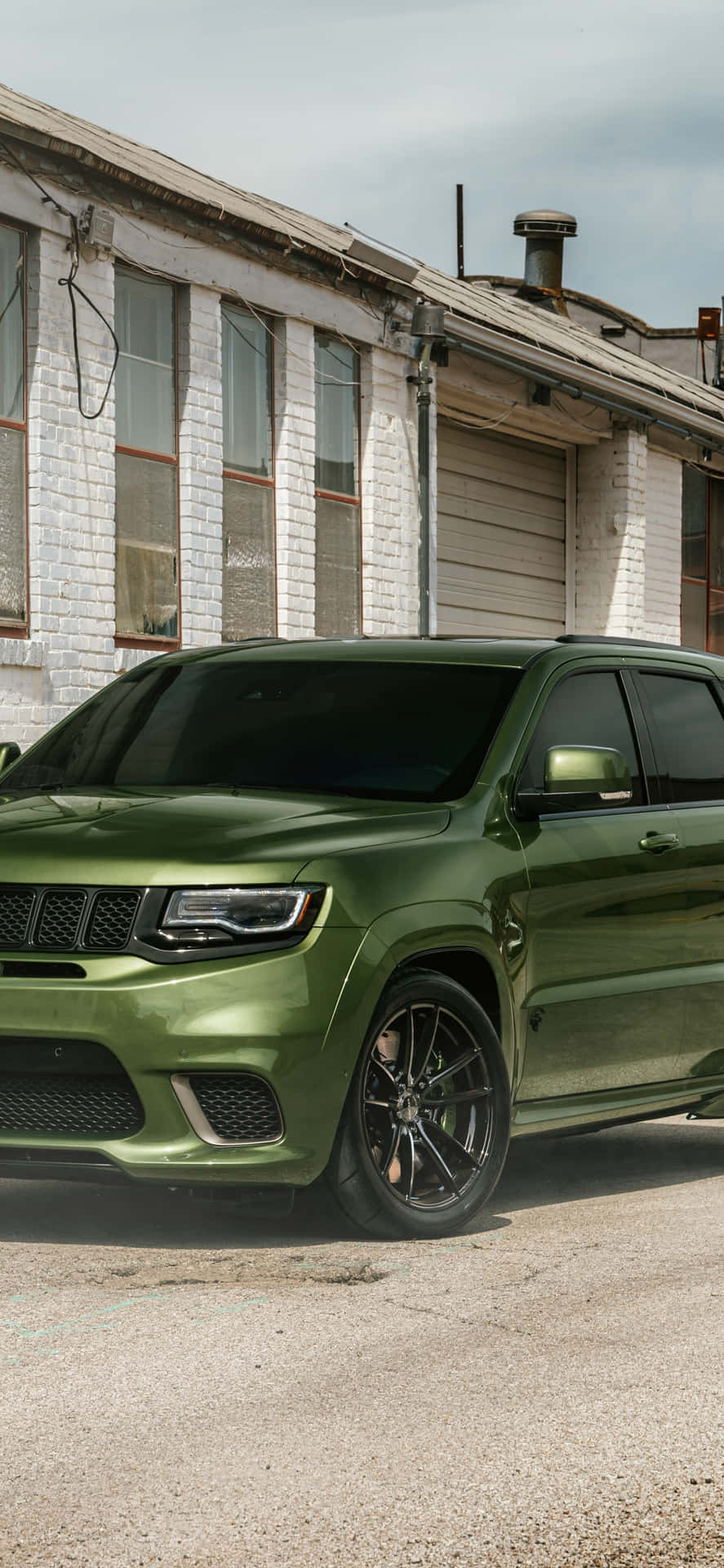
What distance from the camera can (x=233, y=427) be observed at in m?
16.6

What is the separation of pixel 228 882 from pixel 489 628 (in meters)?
17.3

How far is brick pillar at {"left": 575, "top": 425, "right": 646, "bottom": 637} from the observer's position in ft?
78.2

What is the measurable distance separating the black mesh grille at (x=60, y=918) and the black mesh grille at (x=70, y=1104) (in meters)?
0.35

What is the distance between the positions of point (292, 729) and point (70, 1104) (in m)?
1.61

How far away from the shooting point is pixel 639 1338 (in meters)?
5.08

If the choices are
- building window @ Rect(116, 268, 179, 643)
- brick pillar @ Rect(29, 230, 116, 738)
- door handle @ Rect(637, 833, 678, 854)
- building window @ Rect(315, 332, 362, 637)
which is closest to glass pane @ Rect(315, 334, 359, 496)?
building window @ Rect(315, 332, 362, 637)

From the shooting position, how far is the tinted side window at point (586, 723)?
681 cm

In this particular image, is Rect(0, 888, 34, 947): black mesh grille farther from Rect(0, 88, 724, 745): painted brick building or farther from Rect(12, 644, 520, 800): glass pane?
Rect(0, 88, 724, 745): painted brick building

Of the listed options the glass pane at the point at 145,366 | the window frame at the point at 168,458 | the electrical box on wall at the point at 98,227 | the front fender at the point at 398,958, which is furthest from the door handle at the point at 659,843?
the glass pane at the point at 145,366

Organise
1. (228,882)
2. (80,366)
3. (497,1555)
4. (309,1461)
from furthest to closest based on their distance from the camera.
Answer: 1. (80,366)
2. (228,882)
3. (309,1461)
4. (497,1555)

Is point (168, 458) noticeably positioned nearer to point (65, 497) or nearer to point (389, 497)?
point (65, 497)

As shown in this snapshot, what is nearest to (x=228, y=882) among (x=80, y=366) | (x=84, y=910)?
(x=84, y=910)

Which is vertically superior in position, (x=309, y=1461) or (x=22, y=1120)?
(x=22, y=1120)

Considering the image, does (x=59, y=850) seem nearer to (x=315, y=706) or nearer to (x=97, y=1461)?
(x=315, y=706)
